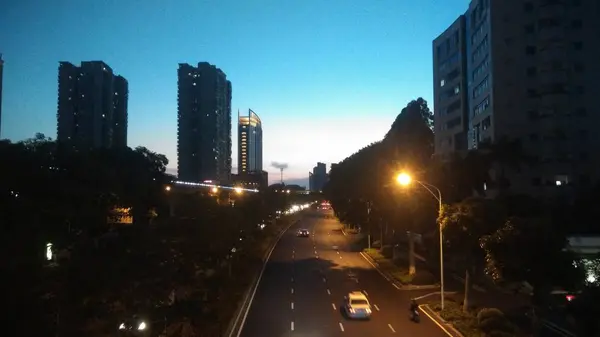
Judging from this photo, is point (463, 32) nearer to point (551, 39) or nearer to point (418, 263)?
point (551, 39)

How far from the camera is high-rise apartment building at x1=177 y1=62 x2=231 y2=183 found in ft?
456

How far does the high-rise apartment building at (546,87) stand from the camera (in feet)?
178

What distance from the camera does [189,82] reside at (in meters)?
142

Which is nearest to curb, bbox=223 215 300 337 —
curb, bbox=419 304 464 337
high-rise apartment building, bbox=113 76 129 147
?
curb, bbox=419 304 464 337

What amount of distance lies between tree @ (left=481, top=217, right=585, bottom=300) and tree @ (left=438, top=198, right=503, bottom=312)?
11.7 feet

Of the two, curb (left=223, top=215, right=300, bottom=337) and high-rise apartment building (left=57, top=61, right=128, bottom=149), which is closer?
curb (left=223, top=215, right=300, bottom=337)

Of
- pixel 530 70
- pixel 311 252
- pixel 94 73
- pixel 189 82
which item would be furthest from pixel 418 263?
pixel 189 82

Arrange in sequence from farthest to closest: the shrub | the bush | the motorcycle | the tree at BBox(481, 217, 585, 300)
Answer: the motorcycle, the shrub, the bush, the tree at BBox(481, 217, 585, 300)

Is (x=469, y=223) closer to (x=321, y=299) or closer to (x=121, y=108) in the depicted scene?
(x=321, y=299)

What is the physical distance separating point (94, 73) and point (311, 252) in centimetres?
4291

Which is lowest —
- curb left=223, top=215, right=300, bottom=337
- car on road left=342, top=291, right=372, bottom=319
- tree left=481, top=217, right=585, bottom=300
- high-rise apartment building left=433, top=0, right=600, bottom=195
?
curb left=223, top=215, right=300, bottom=337

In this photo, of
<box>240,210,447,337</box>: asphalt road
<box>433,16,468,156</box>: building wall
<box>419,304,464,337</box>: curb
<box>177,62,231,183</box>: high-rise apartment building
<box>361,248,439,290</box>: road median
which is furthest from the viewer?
<box>177,62,231,183</box>: high-rise apartment building

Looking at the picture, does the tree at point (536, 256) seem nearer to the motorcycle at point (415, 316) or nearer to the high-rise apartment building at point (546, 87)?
the motorcycle at point (415, 316)

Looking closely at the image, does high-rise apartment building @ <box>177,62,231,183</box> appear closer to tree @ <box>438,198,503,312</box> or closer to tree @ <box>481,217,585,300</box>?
tree @ <box>438,198,503,312</box>
